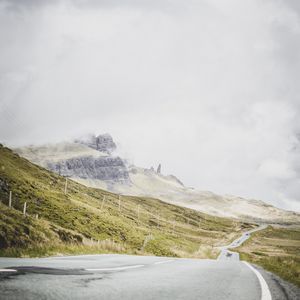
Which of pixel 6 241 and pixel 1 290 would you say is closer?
pixel 1 290

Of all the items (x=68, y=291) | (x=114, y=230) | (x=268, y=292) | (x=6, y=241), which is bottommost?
(x=114, y=230)

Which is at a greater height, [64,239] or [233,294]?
[233,294]

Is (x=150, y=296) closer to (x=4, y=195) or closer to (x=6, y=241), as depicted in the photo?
(x=6, y=241)

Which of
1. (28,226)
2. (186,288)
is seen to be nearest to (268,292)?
(186,288)

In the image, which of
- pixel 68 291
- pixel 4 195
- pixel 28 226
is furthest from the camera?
pixel 4 195

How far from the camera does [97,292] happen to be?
6113 mm

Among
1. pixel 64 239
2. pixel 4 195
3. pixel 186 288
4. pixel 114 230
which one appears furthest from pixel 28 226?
pixel 114 230

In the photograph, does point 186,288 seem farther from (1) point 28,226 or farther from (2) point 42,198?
(2) point 42,198

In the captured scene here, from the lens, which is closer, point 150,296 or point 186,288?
point 150,296

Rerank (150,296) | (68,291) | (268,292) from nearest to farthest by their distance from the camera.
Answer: (68,291) < (150,296) < (268,292)

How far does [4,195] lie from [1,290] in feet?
171

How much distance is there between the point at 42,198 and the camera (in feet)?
A: 201

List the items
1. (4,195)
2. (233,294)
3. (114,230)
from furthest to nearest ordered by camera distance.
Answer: (114,230) → (4,195) → (233,294)

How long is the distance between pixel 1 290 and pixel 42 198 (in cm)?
5845
